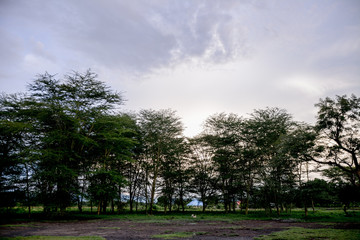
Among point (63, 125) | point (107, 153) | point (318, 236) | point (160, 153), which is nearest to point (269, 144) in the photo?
point (160, 153)

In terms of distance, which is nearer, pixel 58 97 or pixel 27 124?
pixel 27 124

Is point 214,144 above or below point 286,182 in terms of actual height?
above

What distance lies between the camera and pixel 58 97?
2572 cm

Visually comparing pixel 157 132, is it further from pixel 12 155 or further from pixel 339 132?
pixel 339 132

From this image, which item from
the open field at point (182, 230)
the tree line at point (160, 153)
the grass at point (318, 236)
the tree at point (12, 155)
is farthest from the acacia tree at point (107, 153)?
the grass at point (318, 236)

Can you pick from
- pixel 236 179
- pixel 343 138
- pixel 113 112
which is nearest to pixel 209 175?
pixel 236 179

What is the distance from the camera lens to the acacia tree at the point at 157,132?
35.7 m

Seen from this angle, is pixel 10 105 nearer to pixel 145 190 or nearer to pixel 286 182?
pixel 145 190

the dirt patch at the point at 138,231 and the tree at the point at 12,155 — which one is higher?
the tree at the point at 12,155

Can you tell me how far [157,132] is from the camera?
35.8m

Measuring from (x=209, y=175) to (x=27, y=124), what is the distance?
29.0 metres

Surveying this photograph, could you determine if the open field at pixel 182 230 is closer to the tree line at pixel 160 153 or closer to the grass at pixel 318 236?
the grass at pixel 318 236

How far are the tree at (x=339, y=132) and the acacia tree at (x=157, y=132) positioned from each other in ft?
71.9

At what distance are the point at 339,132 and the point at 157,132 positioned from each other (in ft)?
82.0
